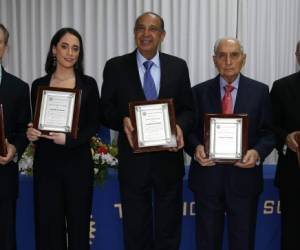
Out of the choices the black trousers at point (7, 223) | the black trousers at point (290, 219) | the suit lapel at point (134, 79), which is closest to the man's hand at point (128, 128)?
the suit lapel at point (134, 79)

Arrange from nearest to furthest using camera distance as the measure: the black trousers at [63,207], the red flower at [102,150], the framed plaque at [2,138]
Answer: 1. the framed plaque at [2,138]
2. the black trousers at [63,207]
3. the red flower at [102,150]

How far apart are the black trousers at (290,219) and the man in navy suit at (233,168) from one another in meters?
0.20

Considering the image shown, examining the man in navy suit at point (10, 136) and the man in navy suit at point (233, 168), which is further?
the man in navy suit at point (233, 168)

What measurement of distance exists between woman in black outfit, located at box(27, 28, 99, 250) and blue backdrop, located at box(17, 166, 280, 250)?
482mm

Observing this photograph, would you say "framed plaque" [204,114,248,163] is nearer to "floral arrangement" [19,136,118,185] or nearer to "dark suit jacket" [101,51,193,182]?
"dark suit jacket" [101,51,193,182]

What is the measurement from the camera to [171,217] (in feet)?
9.33

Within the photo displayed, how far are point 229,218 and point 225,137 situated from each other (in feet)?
1.71

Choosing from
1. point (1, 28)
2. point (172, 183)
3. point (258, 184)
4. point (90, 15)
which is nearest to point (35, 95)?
point (1, 28)

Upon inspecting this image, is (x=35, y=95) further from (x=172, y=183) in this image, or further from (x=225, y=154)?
(x=225, y=154)

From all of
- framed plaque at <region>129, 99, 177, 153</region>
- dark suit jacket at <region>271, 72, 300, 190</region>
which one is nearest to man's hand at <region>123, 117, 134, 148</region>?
framed plaque at <region>129, 99, 177, 153</region>

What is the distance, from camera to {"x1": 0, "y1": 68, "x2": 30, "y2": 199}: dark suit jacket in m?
2.60

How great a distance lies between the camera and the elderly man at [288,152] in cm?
279

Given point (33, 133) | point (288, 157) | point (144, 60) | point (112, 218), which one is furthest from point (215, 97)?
point (112, 218)

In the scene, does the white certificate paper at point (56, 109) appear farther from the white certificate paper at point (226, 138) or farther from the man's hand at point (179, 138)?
the white certificate paper at point (226, 138)
